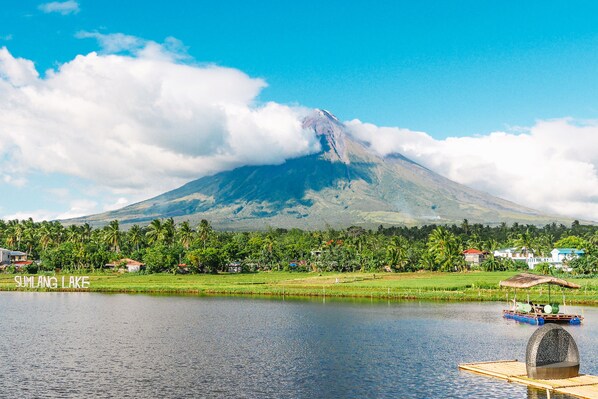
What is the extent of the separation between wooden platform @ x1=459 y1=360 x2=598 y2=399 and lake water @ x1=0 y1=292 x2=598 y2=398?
656mm

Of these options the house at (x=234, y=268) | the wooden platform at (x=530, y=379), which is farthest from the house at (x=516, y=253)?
the wooden platform at (x=530, y=379)

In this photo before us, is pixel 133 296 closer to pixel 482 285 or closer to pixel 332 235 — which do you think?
pixel 482 285

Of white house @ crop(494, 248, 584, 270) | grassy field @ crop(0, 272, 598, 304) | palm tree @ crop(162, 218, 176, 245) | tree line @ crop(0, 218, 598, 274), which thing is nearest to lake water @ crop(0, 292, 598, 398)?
grassy field @ crop(0, 272, 598, 304)

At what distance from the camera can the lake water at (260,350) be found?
27219mm

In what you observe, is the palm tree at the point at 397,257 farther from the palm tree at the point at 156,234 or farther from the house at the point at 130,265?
the palm tree at the point at 156,234

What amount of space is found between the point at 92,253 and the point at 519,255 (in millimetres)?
110821

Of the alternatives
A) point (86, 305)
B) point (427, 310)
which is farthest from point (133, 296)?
point (427, 310)

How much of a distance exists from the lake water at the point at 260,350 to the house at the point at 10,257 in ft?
275

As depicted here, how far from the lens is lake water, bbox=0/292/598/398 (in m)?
27.2

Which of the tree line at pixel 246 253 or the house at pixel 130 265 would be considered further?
the house at pixel 130 265

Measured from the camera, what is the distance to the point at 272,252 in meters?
137

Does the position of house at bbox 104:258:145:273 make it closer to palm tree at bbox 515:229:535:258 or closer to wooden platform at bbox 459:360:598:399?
palm tree at bbox 515:229:535:258

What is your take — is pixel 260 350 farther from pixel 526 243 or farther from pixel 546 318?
pixel 526 243

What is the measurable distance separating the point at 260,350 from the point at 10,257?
126m
